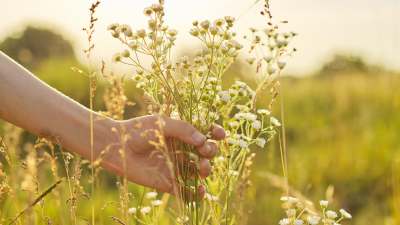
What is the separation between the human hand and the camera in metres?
1.04

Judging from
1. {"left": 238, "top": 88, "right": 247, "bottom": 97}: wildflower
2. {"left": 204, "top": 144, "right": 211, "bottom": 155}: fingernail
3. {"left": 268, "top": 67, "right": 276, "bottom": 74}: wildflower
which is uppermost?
{"left": 268, "top": 67, "right": 276, "bottom": 74}: wildflower

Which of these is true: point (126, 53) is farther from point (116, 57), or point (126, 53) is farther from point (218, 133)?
point (218, 133)

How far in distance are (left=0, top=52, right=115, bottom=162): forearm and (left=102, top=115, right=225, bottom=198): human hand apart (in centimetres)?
11

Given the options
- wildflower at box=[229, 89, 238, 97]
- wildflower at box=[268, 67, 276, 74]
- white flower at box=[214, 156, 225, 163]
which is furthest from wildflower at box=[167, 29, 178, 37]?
white flower at box=[214, 156, 225, 163]

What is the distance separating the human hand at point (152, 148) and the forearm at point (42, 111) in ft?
0.35

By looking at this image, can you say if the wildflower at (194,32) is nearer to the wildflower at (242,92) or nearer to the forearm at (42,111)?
the wildflower at (242,92)

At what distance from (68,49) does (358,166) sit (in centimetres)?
1505

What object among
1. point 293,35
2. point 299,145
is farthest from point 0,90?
point 299,145

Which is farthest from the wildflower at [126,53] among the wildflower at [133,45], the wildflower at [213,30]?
the wildflower at [213,30]

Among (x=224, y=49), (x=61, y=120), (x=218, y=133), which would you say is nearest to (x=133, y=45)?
(x=224, y=49)

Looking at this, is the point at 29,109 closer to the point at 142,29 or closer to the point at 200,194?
the point at 142,29

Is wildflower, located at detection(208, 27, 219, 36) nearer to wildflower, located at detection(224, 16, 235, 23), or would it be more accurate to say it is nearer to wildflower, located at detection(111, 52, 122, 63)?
wildflower, located at detection(224, 16, 235, 23)

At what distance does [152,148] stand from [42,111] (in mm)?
531

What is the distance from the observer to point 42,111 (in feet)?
4.30
